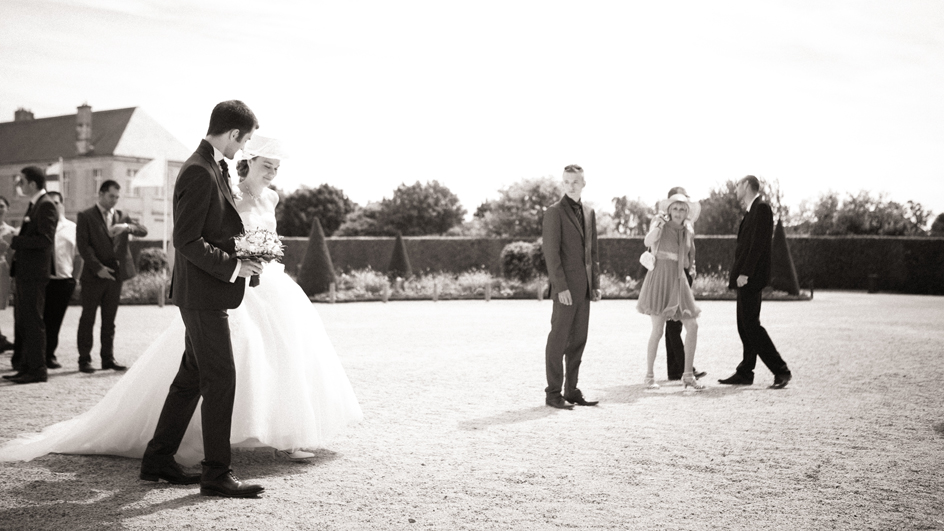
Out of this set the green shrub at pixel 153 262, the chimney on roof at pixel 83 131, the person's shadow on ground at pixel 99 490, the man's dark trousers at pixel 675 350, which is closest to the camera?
the person's shadow on ground at pixel 99 490

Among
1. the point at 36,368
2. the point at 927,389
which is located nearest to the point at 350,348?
the point at 36,368

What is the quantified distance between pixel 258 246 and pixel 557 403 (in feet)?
12.5

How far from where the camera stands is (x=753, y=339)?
27.8ft

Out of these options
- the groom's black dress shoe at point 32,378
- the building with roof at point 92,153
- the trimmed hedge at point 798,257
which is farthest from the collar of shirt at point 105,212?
the building with roof at point 92,153

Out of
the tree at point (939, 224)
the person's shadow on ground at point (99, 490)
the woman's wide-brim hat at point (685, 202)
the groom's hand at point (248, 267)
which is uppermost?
the tree at point (939, 224)

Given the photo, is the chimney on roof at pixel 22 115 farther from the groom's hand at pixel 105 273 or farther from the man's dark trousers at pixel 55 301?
the groom's hand at pixel 105 273

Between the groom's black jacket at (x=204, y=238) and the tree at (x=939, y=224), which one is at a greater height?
the tree at (x=939, y=224)

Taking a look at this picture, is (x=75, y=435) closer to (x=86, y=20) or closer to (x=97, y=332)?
(x=86, y=20)

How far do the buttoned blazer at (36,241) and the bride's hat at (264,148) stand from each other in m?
4.19

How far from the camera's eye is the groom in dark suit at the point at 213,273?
4.32 meters

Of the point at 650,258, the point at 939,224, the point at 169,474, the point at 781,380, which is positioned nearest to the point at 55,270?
the point at 169,474

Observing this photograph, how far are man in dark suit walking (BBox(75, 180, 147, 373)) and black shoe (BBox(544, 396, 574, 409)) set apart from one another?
5.42 metres

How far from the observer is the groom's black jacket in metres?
4.29

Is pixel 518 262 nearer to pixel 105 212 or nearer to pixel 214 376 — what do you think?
pixel 105 212
